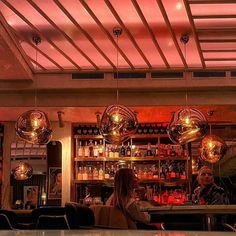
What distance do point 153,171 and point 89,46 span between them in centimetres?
388

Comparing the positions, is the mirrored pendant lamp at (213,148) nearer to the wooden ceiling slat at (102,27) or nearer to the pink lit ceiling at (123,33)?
the pink lit ceiling at (123,33)

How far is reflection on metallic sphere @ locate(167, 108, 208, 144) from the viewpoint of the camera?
707 centimetres

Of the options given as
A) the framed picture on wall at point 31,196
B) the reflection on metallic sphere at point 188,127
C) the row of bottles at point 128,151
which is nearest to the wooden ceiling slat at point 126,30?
the reflection on metallic sphere at point 188,127

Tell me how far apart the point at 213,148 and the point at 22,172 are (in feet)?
12.7

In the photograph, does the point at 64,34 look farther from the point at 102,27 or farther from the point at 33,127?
the point at 33,127

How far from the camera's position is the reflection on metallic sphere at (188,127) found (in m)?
7.07

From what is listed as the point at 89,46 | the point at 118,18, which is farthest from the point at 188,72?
the point at 118,18

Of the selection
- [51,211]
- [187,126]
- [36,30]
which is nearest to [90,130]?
[187,126]

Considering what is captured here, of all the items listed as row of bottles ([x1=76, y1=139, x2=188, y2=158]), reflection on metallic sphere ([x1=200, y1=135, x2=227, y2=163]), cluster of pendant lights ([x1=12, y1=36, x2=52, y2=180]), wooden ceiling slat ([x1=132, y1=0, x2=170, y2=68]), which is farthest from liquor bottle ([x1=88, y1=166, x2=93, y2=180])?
wooden ceiling slat ([x1=132, y1=0, x2=170, y2=68])

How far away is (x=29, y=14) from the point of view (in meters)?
6.09

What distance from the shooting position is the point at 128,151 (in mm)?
10367

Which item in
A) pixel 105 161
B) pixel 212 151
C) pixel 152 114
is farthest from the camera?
pixel 105 161

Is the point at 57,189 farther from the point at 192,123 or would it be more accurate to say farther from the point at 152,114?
the point at 192,123

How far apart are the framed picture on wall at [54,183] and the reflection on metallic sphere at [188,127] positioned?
4.08m
